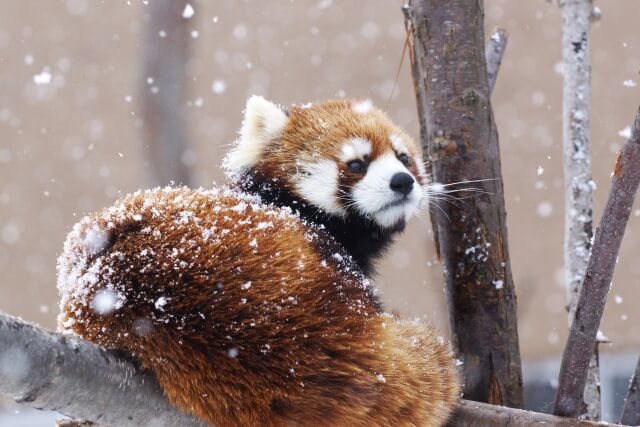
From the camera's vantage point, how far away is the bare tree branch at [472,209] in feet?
6.33

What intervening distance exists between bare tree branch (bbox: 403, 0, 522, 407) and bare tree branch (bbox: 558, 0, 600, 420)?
22 centimetres

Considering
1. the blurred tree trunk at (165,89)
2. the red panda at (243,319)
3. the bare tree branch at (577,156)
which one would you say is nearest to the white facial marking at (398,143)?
the bare tree branch at (577,156)

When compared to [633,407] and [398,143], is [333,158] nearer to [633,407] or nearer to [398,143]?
[398,143]

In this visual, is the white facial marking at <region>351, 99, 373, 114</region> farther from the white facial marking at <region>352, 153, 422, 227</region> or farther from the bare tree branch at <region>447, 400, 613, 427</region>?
the bare tree branch at <region>447, 400, 613, 427</region>

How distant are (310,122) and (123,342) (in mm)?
1076

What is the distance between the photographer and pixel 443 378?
1.41m

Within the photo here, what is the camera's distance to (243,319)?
1.19m

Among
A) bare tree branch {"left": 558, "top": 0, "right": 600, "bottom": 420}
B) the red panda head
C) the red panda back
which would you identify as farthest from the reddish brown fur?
the red panda back

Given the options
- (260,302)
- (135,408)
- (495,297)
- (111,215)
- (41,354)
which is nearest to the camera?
(41,354)

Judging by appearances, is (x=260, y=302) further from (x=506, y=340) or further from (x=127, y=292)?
(x=506, y=340)

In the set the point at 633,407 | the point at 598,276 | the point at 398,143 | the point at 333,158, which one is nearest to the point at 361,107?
the point at 398,143

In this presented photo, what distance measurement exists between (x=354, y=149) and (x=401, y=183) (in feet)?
0.56

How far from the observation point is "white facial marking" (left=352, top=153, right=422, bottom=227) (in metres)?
1.98

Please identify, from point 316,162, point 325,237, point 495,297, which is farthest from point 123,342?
point 495,297
